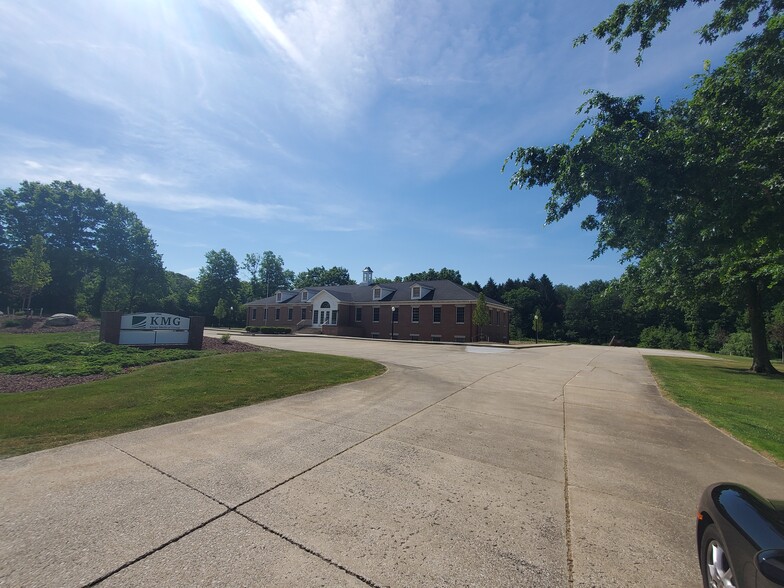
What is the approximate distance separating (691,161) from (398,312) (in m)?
35.3

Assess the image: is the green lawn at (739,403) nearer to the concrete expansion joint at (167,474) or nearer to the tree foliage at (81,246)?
the concrete expansion joint at (167,474)

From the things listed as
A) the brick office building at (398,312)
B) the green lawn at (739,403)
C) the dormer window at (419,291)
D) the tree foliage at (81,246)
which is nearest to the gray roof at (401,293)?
the brick office building at (398,312)

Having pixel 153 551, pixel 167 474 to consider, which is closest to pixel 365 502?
pixel 153 551

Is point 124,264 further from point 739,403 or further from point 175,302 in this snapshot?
point 739,403

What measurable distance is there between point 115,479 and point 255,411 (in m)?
3.02

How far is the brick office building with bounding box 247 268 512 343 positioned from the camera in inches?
1483

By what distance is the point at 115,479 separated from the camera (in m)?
3.85

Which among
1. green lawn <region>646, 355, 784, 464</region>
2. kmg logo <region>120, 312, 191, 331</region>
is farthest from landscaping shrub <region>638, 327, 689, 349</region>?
kmg logo <region>120, 312, 191, 331</region>

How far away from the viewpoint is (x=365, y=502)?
11.7 ft

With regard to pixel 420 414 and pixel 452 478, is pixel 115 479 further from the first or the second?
pixel 420 414

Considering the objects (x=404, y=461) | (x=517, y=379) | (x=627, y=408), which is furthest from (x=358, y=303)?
(x=404, y=461)

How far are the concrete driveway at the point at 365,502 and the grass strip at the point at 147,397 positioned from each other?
69cm

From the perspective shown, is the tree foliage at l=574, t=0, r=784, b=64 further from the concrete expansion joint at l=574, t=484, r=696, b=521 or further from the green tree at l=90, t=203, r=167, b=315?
the green tree at l=90, t=203, r=167, b=315

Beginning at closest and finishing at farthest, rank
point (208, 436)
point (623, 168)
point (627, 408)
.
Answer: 1. point (208, 436)
2. point (623, 168)
3. point (627, 408)
